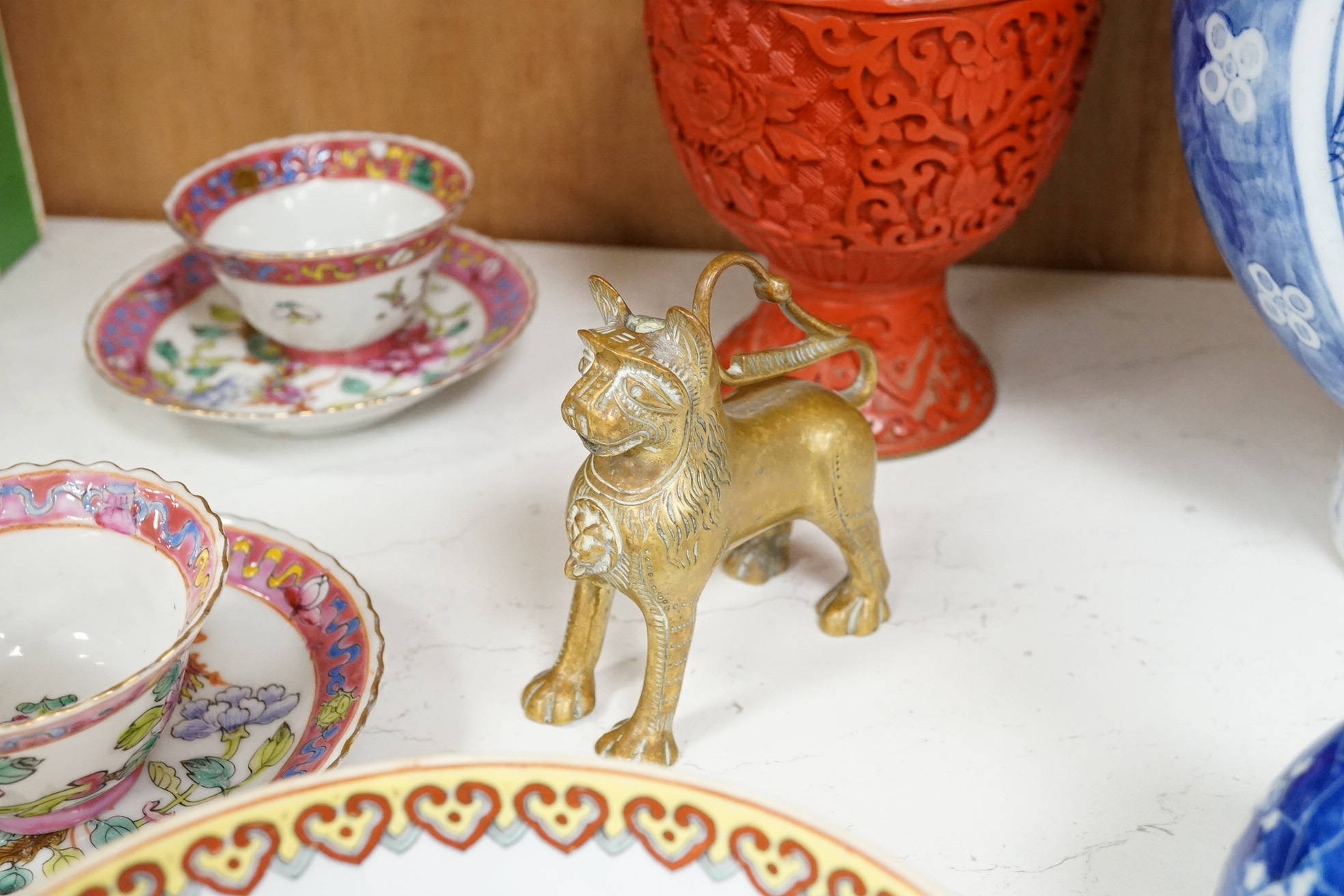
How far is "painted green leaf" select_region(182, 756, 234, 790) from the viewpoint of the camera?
1.69ft

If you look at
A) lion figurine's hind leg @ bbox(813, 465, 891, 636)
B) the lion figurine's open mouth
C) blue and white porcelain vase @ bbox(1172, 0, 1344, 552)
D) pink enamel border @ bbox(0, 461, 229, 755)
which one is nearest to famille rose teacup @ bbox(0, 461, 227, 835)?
pink enamel border @ bbox(0, 461, 229, 755)

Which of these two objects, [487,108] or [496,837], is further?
[487,108]

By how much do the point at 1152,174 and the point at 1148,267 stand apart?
69 mm

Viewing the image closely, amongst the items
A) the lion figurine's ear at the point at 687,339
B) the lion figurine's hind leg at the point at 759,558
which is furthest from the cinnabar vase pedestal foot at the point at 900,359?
the lion figurine's ear at the point at 687,339

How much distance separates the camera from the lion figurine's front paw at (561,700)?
1.86 ft

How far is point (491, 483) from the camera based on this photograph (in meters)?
0.72

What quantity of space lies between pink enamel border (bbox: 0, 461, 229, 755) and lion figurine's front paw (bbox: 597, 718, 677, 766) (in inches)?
6.3

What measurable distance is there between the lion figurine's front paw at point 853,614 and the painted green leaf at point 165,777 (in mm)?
270

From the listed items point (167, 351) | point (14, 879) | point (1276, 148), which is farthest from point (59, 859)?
point (1276, 148)

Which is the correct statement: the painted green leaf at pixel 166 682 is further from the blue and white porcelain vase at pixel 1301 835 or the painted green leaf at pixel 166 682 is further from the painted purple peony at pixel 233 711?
the blue and white porcelain vase at pixel 1301 835

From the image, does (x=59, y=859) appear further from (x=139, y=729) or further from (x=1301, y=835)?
(x=1301, y=835)

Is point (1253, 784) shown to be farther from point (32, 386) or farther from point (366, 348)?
point (32, 386)

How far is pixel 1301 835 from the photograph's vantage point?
367 mm

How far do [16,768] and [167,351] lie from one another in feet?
1.30
